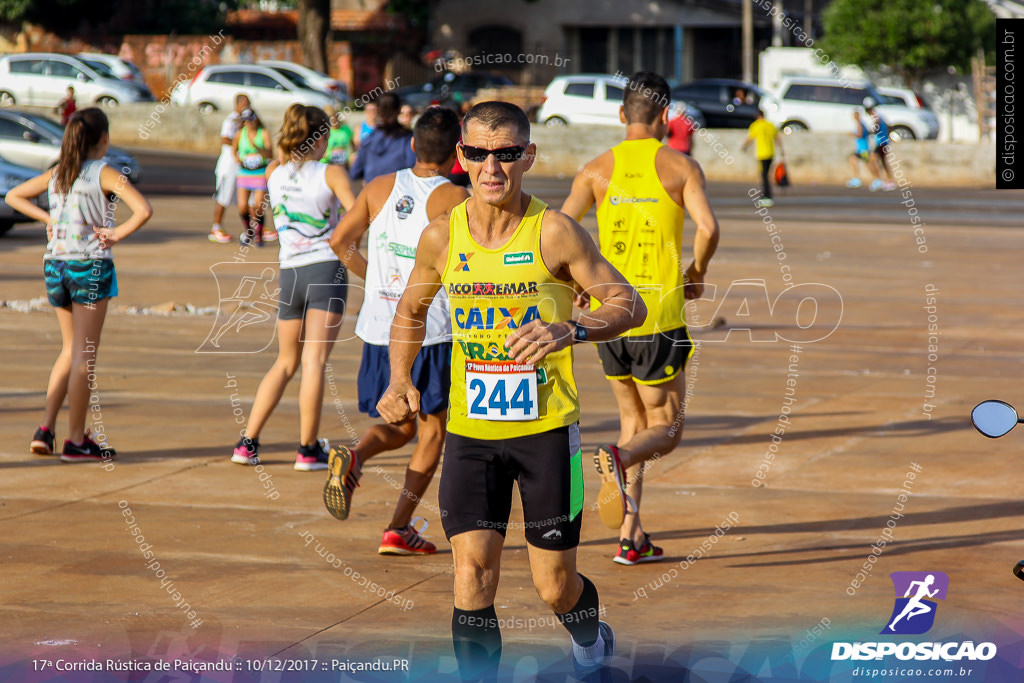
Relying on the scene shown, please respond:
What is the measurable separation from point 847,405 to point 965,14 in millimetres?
40148

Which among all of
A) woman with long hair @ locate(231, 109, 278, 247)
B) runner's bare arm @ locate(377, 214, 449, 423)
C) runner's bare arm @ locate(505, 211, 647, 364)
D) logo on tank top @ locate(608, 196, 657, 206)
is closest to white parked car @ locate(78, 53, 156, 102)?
woman with long hair @ locate(231, 109, 278, 247)

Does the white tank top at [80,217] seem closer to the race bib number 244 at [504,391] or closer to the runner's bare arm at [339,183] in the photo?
the runner's bare arm at [339,183]

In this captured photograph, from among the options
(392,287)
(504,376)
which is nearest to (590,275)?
(504,376)

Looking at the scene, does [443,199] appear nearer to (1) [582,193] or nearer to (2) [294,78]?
(1) [582,193]

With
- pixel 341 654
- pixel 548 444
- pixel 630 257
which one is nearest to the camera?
pixel 548 444

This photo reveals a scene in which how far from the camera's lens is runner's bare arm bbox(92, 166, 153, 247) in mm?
7496

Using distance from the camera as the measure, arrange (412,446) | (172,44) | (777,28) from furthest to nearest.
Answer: (777,28) → (172,44) → (412,446)

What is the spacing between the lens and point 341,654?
15.7ft

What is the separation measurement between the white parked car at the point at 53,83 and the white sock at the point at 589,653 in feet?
118

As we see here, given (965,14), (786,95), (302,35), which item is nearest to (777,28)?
(965,14)

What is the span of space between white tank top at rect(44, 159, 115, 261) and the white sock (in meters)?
4.21

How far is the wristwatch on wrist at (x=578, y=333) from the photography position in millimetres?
4039

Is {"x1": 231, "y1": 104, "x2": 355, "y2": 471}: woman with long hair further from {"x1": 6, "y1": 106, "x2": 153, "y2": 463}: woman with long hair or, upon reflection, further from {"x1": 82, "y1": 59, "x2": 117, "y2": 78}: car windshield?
{"x1": 82, "y1": 59, "x2": 117, "y2": 78}: car windshield

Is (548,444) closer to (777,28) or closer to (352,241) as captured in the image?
(352,241)
